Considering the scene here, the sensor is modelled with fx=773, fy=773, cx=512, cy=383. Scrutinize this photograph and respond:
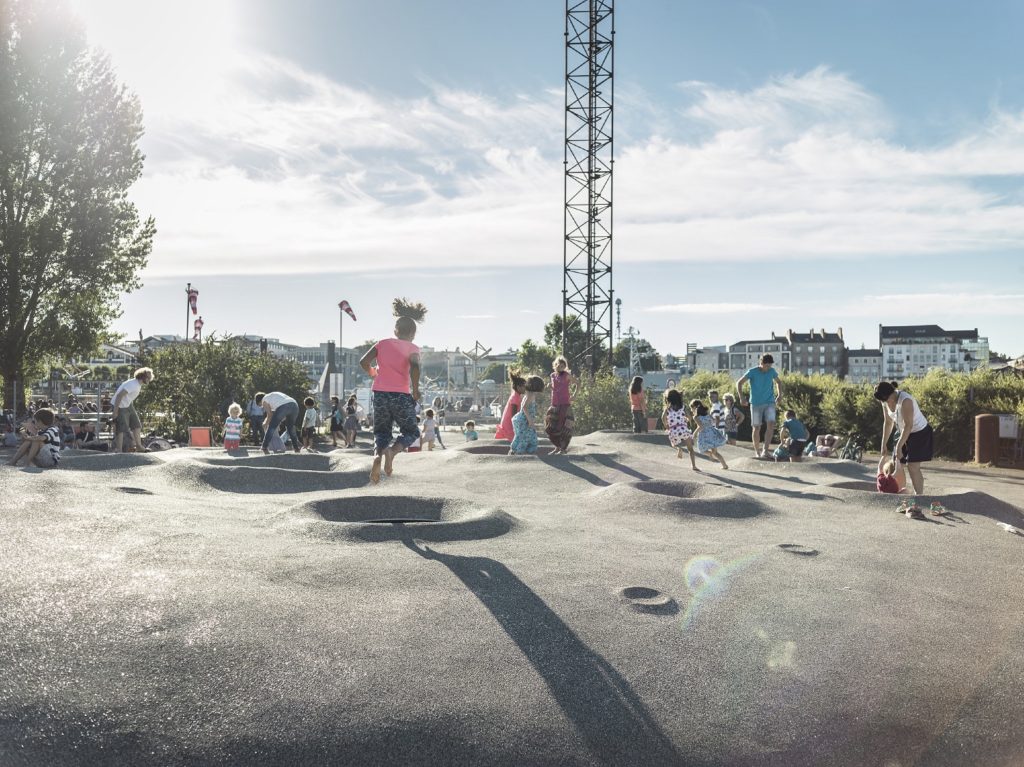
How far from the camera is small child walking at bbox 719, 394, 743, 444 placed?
69.5ft

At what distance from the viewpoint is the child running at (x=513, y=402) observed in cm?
1496

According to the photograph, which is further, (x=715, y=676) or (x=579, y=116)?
(x=579, y=116)

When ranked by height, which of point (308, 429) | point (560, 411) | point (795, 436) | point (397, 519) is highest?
point (560, 411)

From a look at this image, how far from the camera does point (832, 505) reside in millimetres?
9789

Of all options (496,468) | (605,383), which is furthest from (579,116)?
(496,468)

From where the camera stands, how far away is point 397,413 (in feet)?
28.4

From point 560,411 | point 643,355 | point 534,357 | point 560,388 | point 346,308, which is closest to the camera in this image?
point 560,388

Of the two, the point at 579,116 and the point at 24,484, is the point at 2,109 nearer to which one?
the point at 24,484

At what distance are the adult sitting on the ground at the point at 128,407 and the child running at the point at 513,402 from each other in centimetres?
736

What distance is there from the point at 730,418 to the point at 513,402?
7.74 metres

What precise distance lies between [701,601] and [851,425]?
1719 cm

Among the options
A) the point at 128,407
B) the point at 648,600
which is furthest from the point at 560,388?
the point at 648,600

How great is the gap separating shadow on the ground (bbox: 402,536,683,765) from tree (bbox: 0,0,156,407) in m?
26.2

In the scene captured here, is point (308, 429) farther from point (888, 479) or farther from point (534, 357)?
point (534, 357)
